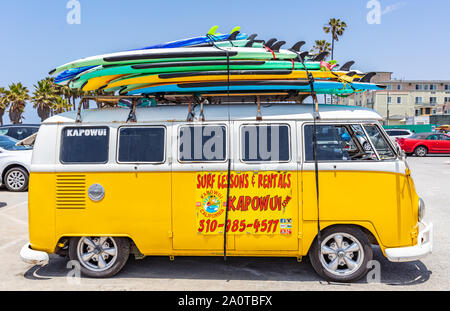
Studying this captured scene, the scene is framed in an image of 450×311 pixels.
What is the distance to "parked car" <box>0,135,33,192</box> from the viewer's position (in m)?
11.5

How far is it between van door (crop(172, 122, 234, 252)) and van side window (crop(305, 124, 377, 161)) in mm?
1027

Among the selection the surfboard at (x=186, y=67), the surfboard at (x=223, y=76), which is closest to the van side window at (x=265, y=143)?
the surfboard at (x=223, y=76)

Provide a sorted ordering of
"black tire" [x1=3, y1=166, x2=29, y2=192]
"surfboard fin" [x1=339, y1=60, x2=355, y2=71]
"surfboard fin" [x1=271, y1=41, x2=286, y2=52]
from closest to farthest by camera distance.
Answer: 1. "surfboard fin" [x1=271, y1=41, x2=286, y2=52]
2. "surfboard fin" [x1=339, y1=60, x2=355, y2=71]
3. "black tire" [x1=3, y1=166, x2=29, y2=192]

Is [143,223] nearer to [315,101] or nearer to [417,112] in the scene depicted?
[315,101]

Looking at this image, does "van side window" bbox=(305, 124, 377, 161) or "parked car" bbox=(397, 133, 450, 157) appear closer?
"van side window" bbox=(305, 124, 377, 161)

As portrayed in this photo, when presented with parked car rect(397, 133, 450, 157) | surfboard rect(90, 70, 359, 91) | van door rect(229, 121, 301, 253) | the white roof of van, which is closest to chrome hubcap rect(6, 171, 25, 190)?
the white roof of van

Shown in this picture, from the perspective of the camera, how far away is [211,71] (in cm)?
487

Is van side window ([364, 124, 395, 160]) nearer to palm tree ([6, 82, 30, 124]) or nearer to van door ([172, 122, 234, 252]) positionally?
van door ([172, 122, 234, 252])

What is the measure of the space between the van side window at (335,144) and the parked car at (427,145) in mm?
21230

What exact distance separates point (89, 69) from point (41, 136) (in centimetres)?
107

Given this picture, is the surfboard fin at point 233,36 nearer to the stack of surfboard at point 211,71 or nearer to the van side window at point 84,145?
the stack of surfboard at point 211,71

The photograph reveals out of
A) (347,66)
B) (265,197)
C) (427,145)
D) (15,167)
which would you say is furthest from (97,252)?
(427,145)

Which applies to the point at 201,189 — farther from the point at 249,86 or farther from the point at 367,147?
the point at 367,147
